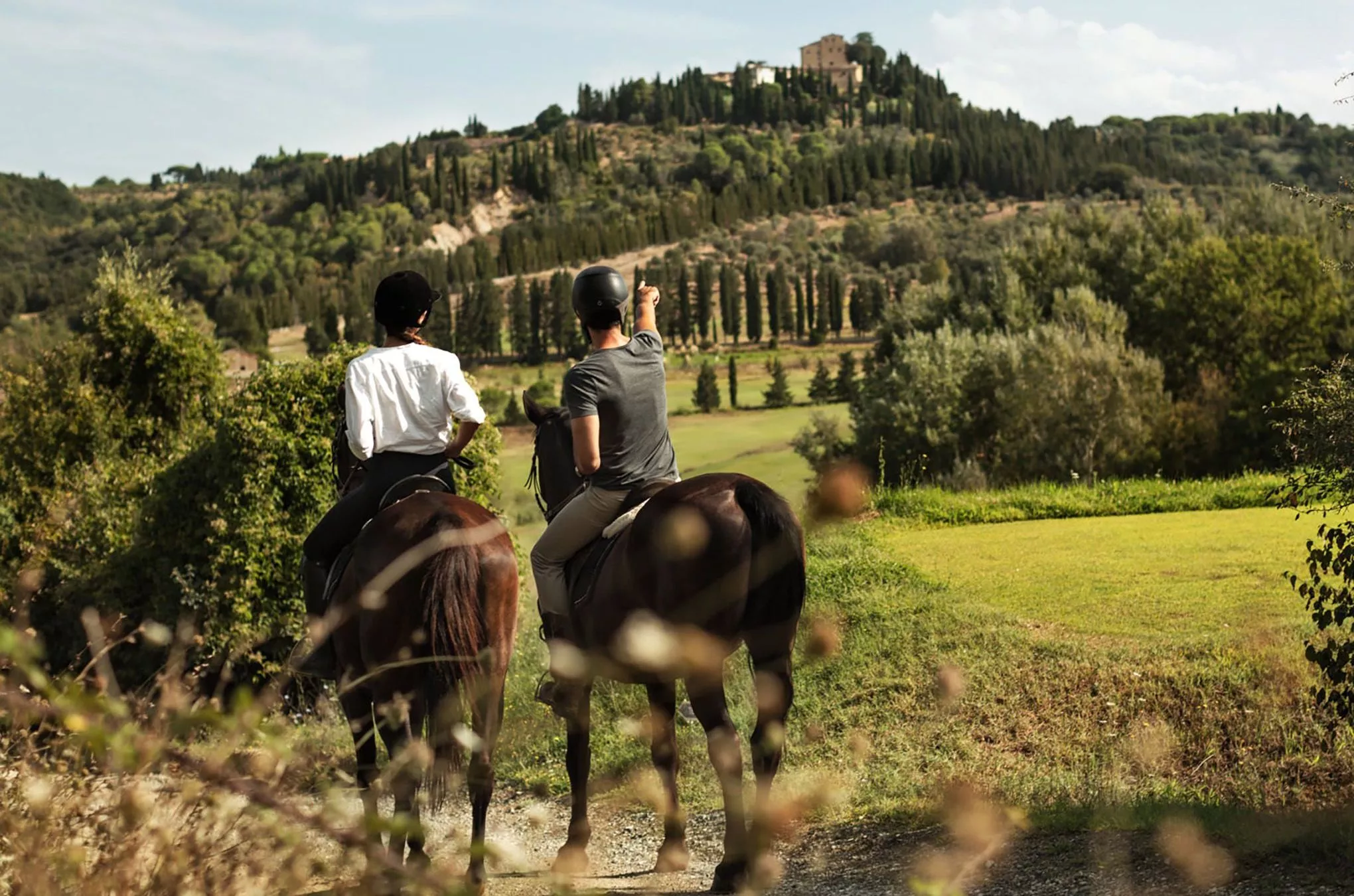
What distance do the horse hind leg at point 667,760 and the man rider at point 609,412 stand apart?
37.3 inches

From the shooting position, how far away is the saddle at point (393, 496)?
7.34m

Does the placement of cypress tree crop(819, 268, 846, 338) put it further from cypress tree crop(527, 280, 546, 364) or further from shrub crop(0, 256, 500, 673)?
shrub crop(0, 256, 500, 673)

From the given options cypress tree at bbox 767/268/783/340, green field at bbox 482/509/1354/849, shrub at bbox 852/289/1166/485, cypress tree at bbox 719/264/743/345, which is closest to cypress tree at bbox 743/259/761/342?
cypress tree at bbox 719/264/743/345

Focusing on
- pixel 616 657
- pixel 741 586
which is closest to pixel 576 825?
pixel 616 657

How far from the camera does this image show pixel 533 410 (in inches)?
296

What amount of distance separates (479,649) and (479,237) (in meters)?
192

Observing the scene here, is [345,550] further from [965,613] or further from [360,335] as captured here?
[360,335]

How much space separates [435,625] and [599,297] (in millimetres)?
1941

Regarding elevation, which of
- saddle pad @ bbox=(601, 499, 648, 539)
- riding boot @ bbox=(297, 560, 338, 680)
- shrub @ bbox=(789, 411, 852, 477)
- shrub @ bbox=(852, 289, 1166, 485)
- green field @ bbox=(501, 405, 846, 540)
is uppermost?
saddle pad @ bbox=(601, 499, 648, 539)

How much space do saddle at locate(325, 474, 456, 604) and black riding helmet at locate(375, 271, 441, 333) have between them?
0.90 meters

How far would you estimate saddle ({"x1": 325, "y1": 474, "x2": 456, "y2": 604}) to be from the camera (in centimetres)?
734

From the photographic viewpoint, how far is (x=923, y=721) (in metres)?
9.77

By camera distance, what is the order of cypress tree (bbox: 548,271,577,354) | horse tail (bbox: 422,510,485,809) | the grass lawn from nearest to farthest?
horse tail (bbox: 422,510,485,809)
the grass lawn
cypress tree (bbox: 548,271,577,354)

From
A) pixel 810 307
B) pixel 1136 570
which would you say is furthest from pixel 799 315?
pixel 1136 570
